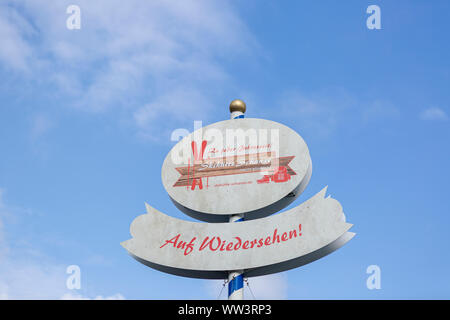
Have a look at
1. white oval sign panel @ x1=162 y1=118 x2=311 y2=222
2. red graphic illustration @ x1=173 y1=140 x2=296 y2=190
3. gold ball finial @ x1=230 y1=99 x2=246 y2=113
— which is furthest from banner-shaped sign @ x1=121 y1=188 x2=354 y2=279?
gold ball finial @ x1=230 y1=99 x2=246 y2=113

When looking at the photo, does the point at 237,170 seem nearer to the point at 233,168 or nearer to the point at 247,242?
the point at 233,168

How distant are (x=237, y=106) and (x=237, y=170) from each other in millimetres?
1935

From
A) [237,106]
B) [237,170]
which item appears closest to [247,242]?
[237,170]

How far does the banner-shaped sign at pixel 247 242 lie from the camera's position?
12195 millimetres

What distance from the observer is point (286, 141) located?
550 inches

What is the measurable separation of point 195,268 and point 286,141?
3.71 metres

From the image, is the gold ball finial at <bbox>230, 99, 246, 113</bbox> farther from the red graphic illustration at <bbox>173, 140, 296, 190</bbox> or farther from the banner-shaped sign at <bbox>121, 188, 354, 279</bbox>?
the banner-shaped sign at <bbox>121, 188, 354, 279</bbox>

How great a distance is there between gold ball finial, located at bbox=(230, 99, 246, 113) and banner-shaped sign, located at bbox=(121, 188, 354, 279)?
334cm

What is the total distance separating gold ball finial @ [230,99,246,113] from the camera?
14992mm

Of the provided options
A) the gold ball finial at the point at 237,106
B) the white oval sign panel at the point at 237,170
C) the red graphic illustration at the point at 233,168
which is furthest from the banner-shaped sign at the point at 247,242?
the gold ball finial at the point at 237,106

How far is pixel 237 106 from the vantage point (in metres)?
15.0

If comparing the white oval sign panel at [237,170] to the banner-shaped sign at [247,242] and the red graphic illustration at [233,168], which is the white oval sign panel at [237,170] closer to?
the red graphic illustration at [233,168]
